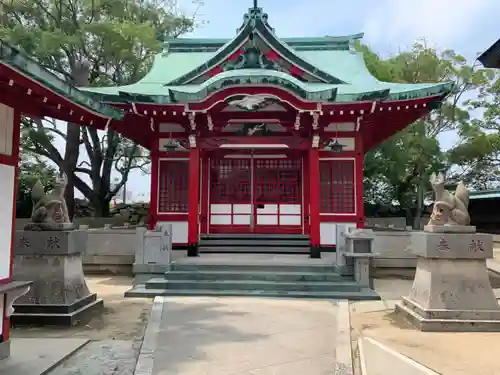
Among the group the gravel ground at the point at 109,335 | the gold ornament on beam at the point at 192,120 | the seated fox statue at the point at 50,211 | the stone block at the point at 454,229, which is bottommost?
the gravel ground at the point at 109,335

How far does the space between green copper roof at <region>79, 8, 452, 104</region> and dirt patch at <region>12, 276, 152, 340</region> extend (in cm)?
463

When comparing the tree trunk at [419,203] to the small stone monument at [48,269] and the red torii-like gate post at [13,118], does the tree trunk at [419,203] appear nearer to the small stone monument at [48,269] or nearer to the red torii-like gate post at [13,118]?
the small stone monument at [48,269]

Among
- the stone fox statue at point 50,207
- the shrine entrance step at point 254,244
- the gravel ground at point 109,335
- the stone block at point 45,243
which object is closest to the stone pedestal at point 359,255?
the shrine entrance step at point 254,244

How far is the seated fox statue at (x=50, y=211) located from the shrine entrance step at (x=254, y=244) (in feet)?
16.5

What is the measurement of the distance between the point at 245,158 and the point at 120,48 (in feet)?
27.2

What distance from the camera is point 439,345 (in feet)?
18.4

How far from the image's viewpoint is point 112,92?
11.3 meters

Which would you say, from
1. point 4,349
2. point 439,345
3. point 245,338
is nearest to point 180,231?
point 245,338

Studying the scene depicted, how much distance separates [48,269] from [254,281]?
3.97 metres

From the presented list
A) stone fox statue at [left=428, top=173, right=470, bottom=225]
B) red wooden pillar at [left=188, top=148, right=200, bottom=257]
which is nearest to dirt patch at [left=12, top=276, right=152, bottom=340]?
red wooden pillar at [left=188, top=148, right=200, bottom=257]

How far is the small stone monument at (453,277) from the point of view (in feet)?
20.8

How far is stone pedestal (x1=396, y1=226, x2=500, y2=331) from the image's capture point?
634cm

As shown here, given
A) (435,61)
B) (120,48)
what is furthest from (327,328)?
(435,61)

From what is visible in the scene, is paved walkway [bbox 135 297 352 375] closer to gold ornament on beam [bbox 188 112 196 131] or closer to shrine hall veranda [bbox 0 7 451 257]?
shrine hall veranda [bbox 0 7 451 257]
